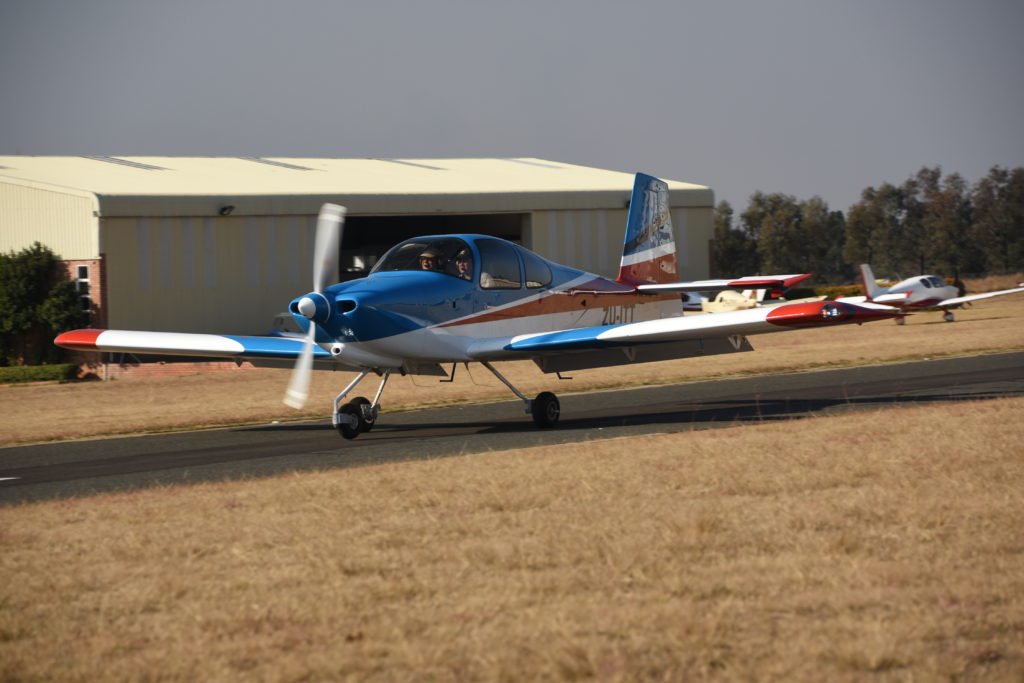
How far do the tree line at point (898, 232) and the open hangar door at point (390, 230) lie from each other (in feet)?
176

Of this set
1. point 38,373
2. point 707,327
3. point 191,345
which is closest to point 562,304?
point 707,327

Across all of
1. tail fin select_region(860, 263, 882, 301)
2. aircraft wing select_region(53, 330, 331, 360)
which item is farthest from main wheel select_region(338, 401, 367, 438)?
tail fin select_region(860, 263, 882, 301)

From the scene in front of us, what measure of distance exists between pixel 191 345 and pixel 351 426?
3221 mm

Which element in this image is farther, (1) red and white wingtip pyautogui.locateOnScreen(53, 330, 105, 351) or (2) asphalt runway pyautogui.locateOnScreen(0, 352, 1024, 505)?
(1) red and white wingtip pyautogui.locateOnScreen(53, 330, 105, 351)

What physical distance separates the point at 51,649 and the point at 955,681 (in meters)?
4.41

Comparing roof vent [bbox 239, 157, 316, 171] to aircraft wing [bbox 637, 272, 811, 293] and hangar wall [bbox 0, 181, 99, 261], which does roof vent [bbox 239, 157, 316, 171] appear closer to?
hangar wall [bbox 0, 181, 99, 261]

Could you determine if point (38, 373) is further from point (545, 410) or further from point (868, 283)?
point (868, 283)

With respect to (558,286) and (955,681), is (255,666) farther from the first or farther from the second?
(558,286)

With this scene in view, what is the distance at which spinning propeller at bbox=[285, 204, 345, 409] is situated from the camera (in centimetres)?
1469

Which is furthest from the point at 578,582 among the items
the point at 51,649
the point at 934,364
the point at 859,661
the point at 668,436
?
the point at 934,364

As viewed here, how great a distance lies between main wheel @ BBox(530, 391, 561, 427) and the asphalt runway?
0.19m

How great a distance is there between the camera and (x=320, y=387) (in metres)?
25.6

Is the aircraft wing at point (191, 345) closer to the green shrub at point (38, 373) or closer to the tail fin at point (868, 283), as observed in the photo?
the green shrub at point (38, 373)

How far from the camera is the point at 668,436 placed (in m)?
14.0
